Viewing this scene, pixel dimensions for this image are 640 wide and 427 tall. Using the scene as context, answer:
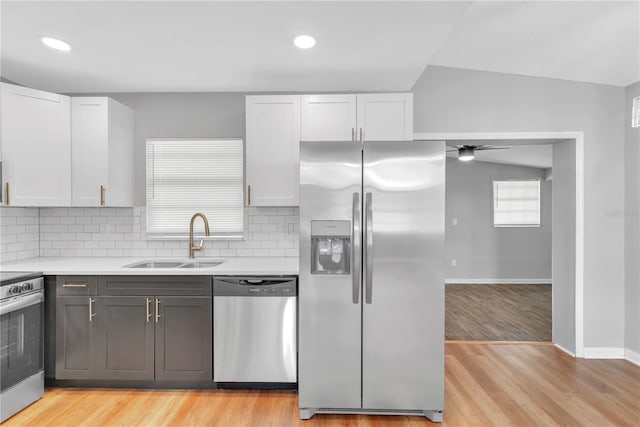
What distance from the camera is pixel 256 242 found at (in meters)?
3.57

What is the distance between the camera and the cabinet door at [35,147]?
2.93 m

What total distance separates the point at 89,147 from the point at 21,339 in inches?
60.2

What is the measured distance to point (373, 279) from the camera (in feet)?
8.18

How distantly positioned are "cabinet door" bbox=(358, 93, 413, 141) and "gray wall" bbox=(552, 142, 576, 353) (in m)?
1.75

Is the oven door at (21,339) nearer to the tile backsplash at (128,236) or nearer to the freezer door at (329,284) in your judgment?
the tile backsplash at (128,236)

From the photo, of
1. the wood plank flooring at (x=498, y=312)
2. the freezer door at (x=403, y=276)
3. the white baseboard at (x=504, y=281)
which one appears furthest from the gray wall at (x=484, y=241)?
the freezer door at (x=403, y=276)

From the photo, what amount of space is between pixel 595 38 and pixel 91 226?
449cm

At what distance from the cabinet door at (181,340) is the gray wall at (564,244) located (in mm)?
3325

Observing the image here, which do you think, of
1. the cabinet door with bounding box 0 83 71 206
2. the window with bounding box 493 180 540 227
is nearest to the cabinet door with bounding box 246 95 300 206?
the cabinet door with bounding box 0 83 71 206

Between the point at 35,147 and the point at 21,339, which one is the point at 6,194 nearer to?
the point at 35,147

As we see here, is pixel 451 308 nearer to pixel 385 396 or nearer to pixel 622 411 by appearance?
pixel 622 411

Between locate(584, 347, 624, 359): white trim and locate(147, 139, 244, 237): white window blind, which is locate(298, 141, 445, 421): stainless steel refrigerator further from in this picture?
locate(584, 347, 624, 359): white trim

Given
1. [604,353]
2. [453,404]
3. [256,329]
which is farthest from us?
[604,353]

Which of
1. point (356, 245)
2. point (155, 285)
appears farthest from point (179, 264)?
point (356, 245)
